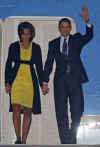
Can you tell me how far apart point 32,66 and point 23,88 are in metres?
0.20

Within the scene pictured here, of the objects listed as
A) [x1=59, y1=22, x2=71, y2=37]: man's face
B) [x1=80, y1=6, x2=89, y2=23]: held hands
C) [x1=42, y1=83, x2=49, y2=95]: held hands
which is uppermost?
[x1=80, y1=6, x2=89, y2=23]: held hands

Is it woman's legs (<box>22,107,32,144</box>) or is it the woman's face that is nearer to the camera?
woman's legs (<box>22,107,32,144</box>)

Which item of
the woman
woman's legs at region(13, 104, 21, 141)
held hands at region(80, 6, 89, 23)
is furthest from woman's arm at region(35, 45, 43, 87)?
held hands at region(80, 6, 89, 23)

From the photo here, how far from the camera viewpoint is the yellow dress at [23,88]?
263 centimetres

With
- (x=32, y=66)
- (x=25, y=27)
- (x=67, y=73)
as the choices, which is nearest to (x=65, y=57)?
(x=67, y=73)

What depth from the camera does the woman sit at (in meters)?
2.61

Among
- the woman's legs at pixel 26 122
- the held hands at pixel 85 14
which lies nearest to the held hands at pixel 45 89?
the woman's legs at pixel 26 122

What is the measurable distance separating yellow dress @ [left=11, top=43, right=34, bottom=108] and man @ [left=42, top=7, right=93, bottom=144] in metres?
0.12

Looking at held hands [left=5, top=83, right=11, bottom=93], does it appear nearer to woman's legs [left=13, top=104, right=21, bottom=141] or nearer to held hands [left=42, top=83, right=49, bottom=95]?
woman's legs [left=13, top=104, right=21, bottom=141]

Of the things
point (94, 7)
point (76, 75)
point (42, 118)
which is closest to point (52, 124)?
point (42, 118)

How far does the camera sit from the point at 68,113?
263 cm

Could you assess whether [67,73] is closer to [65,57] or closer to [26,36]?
[65,57]

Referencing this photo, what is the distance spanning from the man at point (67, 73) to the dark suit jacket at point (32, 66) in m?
0.06

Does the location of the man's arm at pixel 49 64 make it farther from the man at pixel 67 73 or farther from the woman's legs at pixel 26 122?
the woman's legs at pixel 26 122
